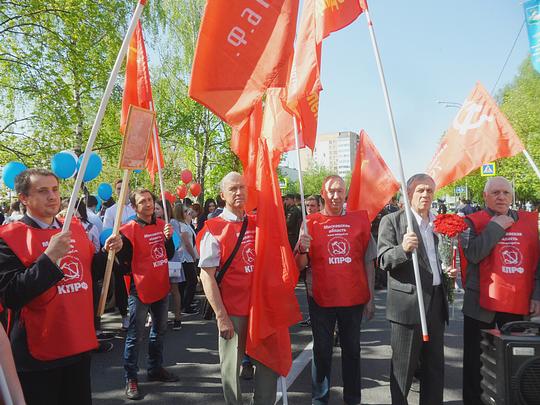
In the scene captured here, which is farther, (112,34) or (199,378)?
(112,34)

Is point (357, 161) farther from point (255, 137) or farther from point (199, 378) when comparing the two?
point (199, 378)

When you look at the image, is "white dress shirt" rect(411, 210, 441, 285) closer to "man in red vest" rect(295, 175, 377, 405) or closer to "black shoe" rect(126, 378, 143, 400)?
"man in red vest" rect(295, 175, 377, 405)

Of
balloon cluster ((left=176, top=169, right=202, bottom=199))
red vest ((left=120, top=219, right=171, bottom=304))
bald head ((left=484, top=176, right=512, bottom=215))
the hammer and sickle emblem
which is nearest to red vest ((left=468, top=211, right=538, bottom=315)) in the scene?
bald head ((left=484, top=176, right=512, bottom=215))

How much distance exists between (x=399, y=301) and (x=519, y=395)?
1033 mm

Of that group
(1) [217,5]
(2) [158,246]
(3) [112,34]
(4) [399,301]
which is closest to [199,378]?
(2) [158,246]

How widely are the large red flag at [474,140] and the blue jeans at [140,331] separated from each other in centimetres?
308

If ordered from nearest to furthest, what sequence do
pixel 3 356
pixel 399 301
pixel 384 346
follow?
pixel 3 356, pixel 399 301, pixel 384 346

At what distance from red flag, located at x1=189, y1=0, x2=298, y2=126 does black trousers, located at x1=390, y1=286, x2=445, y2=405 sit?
2.03 m

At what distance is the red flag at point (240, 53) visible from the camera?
3203 mm

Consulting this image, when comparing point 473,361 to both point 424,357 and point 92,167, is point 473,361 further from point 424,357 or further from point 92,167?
point 92,167

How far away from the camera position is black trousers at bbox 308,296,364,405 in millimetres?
3814

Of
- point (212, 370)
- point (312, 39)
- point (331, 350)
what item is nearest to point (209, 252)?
point (331, 350)

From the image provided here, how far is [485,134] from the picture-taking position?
443 cm

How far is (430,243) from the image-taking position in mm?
3627
